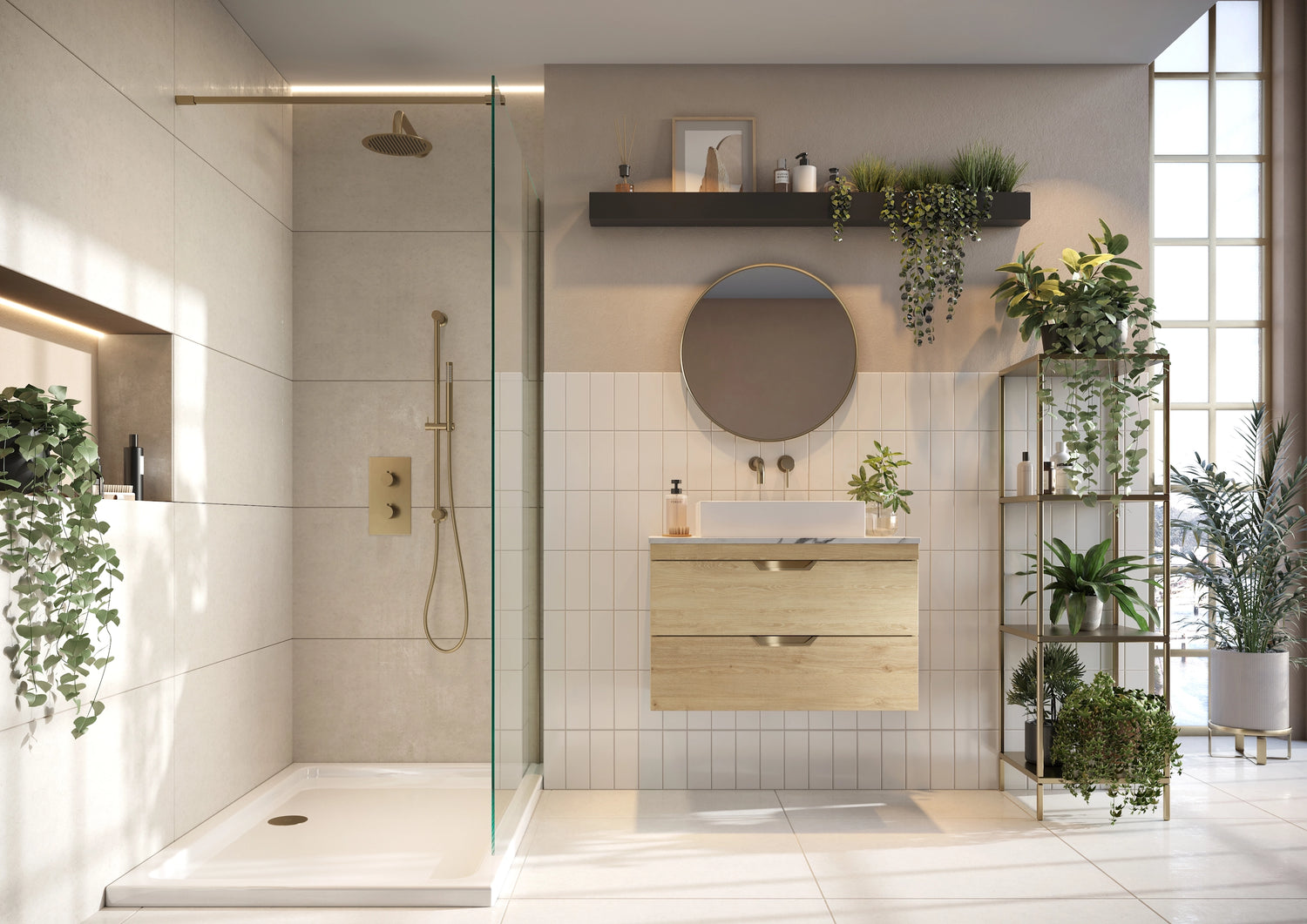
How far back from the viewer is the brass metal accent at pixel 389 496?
3.10 meters

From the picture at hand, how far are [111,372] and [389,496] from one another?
92 cm

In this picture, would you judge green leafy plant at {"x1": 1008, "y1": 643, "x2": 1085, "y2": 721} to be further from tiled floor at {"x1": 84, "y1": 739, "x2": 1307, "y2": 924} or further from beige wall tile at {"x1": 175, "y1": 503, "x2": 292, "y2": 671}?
beige wall tile at {"x1": 175, "y1": 503, "x2": 292, "y2": 671}

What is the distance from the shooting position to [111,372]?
100 inches

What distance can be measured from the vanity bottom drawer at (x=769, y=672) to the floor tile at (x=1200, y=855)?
73cm

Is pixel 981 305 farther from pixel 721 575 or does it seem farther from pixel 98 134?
pixel 98 134

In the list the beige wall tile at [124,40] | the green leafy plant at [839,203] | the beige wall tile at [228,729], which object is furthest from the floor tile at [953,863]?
the beige wall tile at [124,40]

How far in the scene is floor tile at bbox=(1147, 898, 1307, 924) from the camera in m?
2.22

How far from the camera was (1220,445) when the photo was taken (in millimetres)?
3943

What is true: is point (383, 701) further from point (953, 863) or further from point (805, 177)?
point (805, 177)

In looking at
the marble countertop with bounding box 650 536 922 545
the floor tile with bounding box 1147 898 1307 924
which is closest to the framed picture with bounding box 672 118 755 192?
the marble countertop with bounding box 650 536 922 545

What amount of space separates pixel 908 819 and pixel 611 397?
70.4 inches

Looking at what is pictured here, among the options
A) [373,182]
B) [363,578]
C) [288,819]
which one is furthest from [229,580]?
[373,182]

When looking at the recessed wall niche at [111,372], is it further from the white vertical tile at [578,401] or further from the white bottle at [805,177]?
the white bottle at [805,177]

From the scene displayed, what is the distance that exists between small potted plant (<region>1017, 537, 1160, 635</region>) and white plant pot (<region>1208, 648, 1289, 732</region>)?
28.6 inches
